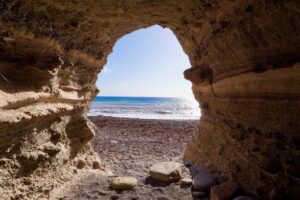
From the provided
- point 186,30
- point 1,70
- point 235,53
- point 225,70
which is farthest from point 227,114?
point 1,70

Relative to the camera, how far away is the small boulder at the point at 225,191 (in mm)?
2377

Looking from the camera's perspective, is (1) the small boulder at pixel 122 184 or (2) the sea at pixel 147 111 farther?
(2) the sea at pixel 147 111

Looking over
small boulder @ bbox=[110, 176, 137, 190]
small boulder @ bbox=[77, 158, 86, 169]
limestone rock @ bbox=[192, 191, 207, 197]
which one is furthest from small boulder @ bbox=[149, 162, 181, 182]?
small boulder @ bbox=[77, 158, 86, 169]

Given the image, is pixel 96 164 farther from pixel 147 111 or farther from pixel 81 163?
pixel 147 111

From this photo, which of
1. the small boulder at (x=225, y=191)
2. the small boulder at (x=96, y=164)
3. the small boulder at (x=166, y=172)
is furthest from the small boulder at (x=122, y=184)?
the small boulder at (x=225, y=191)

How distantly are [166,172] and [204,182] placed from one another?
80cm

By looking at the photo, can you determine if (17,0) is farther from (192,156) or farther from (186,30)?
(192,156)

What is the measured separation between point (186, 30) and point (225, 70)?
0.99 m

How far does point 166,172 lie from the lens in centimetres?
355

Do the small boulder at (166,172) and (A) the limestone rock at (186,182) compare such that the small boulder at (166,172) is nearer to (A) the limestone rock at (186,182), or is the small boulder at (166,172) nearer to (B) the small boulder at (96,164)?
(A) the limestone rock at (186,182)

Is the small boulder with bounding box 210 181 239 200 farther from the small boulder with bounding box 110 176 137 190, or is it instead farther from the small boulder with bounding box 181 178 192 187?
the small boulder with bounding box 110 176 137 190

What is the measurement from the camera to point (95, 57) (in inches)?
165

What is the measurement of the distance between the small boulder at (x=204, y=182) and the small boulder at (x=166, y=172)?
51cm

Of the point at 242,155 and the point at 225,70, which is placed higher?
the point at 225,70
